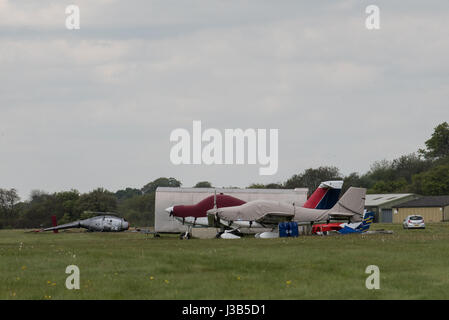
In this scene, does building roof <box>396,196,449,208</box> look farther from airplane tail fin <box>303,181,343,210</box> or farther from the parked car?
airplane tail fin <box>303,181,343,210</box>

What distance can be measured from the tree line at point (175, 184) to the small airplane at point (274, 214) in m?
38.5

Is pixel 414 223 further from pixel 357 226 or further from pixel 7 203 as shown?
pixel 7 203

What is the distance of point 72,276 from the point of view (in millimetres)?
18656

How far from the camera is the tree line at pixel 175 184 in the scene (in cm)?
10694

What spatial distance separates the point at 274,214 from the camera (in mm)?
43188

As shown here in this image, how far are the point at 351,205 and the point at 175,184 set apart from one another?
407ft

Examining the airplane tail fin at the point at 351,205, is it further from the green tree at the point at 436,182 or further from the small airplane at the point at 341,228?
the green tree at the point at 436,182

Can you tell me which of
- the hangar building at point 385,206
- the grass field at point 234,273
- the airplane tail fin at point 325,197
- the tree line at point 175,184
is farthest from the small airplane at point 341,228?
the hangar building at point 385,206

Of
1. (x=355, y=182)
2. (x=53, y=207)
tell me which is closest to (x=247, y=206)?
(x=53, y=207)

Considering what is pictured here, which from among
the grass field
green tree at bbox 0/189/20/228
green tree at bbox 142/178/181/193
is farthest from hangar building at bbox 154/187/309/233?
green tree at bbox 142/178/181/193

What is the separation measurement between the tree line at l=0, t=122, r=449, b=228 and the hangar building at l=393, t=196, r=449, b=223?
71.7ft

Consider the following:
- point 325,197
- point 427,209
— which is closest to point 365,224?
point 325,197

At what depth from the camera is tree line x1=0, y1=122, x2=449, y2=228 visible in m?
107
